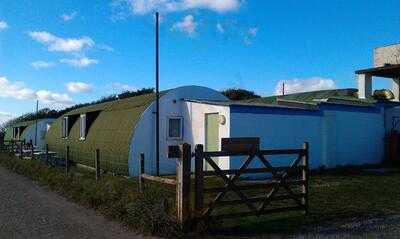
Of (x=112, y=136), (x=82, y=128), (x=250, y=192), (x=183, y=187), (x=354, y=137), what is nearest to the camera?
(x=183, y=187)

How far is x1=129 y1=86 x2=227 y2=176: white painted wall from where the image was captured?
21.1 m

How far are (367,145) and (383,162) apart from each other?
1.26 metres

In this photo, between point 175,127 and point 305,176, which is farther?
point 175,127

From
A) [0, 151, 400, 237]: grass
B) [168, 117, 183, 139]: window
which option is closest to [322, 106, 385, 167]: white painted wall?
[0, 151, 400, 237]: grass

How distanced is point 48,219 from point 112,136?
1239 cm

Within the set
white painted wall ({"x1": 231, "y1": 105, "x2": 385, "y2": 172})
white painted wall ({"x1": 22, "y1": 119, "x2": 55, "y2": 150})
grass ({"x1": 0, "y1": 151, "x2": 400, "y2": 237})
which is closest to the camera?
grass ({"x1": 0, "y1": 151, "x2": 400, "y2": 237})

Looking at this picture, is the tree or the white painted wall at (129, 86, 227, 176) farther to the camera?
the tree

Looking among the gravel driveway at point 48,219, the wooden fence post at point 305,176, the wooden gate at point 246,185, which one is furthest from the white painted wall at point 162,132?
the wooden fence post at point 305,176

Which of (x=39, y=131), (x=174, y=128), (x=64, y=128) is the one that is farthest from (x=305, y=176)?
(x=39, y=131)

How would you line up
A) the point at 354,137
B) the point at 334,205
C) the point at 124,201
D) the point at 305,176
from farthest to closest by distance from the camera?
the point at 354,137, the point at 334,205, the point at 305,176, the point at 124,201

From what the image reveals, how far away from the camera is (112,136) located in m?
23.3

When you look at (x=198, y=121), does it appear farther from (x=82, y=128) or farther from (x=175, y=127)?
(x=82, y=128)

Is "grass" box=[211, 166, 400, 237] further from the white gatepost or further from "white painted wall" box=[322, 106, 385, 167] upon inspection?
the white gatepost

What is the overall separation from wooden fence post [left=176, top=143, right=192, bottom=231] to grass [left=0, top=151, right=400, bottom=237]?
0.66 ft
